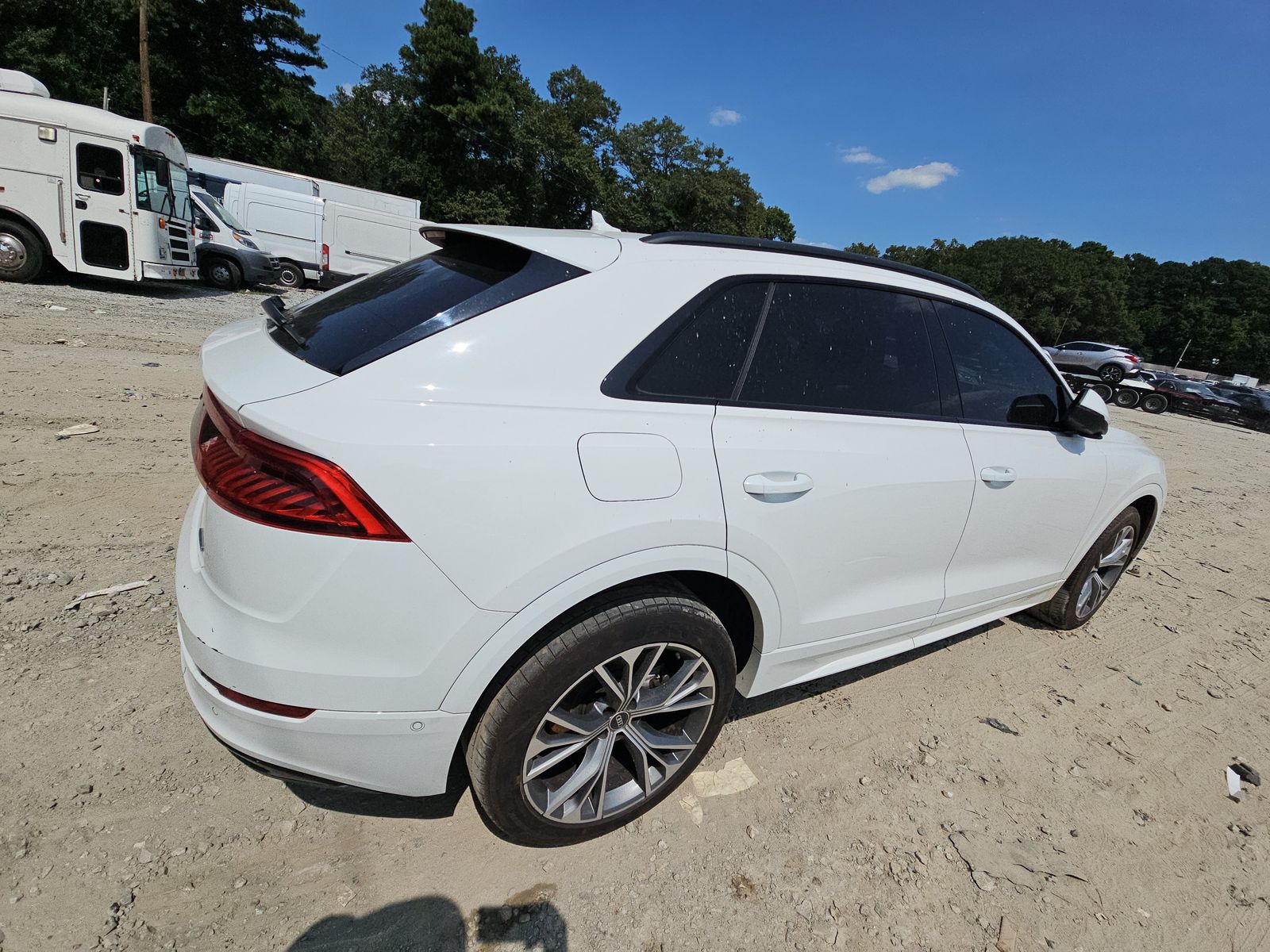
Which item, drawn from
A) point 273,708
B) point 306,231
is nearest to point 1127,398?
point 306,231

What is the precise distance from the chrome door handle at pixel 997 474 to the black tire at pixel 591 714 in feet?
4.38

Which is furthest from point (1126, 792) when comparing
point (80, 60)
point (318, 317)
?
point (80, 60)

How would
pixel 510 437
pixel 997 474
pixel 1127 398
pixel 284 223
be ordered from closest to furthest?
1. pixel 510 437
2. pixel 997 474
3. pixel 284 223
4. pixel 1127 398

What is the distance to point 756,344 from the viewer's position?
205cm

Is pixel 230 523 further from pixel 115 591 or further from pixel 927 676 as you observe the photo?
pixel 927 676

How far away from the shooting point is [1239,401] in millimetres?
21031

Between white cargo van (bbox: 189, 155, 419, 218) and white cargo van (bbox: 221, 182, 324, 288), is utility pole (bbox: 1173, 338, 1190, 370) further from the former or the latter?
white cargo van (bbox: 221, 182, 324, 288)

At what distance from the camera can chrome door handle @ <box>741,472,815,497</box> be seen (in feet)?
6.14

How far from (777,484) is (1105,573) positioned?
308 cm

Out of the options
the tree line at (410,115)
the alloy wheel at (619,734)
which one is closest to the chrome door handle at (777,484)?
the alloy wheel at (619,734)

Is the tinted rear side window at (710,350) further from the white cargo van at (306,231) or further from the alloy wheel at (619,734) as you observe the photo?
the white cargo van at (306,231)

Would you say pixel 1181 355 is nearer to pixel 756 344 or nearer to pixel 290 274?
pixel 290 274

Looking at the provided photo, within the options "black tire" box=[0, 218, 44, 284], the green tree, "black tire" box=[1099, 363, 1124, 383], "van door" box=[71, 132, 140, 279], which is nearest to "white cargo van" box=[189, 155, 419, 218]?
"van door" box=[71, 132, 140, 279]

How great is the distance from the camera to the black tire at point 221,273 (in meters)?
13.1
